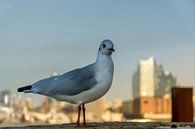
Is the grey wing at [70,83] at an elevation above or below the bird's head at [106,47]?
below

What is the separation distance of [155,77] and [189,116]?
62.6ft

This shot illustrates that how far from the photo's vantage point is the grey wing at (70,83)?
2.72m

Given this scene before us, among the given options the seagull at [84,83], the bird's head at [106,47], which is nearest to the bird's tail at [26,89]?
the seagull at [84,83]

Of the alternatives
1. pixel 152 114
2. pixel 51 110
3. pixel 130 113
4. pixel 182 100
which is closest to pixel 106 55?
pixel 182 100

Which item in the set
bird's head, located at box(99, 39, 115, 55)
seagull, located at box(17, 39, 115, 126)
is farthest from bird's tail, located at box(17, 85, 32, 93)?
bird's head, located at box(99, 39, 115, 55)

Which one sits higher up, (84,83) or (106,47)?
(106,47)

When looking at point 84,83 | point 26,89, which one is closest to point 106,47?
point 84,83

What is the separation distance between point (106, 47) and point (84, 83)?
9.3 inches

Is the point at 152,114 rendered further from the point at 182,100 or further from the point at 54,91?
→ the point at 54,91

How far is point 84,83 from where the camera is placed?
8.96ft

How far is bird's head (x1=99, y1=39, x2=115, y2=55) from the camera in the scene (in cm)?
271

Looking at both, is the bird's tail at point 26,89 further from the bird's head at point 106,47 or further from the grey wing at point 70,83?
the bird's head at point 106,47

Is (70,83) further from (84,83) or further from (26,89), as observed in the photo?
(26,89)

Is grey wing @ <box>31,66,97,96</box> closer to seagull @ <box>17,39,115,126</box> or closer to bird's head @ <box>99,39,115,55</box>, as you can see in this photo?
seagull @ <box>17,39,115,126</box>
